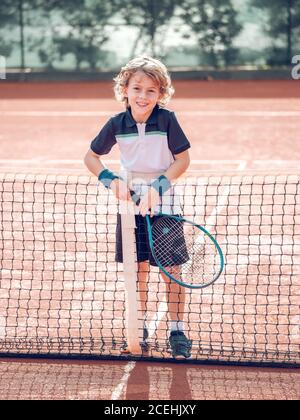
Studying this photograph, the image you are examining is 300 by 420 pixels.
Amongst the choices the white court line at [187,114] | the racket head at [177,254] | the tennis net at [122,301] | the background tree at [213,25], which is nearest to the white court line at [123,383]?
the tennis net at [122,301]

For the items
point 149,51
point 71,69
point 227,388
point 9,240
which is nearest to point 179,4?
point 149,51

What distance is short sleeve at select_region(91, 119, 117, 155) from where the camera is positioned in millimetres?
4964

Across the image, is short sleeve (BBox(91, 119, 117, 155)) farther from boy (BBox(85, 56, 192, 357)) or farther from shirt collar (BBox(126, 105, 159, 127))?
shirt collar (BBox(126, 105, 159, 127))

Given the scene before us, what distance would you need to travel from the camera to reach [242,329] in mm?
5410

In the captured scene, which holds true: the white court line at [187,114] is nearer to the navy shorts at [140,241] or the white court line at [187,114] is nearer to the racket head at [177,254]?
the navy shorts at [140,241]

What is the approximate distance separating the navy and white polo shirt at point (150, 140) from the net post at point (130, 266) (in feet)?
0.81

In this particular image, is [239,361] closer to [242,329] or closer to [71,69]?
[242,329]

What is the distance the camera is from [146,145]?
489 centimetres

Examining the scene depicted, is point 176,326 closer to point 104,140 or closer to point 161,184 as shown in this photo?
point 161,184

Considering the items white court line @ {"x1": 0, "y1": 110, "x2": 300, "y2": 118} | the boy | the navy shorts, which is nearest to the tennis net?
the navy shorts

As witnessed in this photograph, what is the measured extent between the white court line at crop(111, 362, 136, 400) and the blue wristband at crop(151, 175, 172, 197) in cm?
94

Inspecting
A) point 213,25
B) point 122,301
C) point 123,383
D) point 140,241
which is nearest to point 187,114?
point 213,25

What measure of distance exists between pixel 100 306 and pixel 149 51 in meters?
16.4
